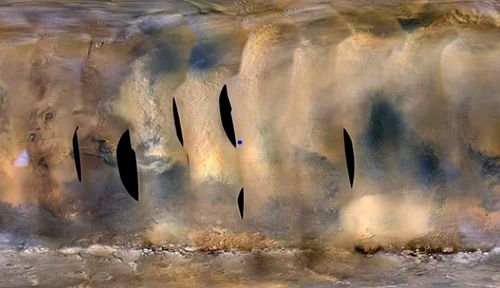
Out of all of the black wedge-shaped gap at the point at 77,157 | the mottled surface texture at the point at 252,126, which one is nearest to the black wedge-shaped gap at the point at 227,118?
the mottled surface texture at the point at 252,126

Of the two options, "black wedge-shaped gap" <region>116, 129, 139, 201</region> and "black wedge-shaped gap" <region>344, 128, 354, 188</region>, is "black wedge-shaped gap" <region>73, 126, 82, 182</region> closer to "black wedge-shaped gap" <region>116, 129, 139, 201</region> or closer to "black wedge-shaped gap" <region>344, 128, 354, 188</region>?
"black wedge-shaped gap" <region>116, 129, 139, 201</region>

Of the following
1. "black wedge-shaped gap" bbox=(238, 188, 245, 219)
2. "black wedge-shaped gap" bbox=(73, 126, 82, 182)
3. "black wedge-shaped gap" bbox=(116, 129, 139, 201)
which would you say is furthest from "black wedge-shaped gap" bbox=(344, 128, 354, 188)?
"black wedge-shaped gap" bbox=(73, 126, 82, 182)

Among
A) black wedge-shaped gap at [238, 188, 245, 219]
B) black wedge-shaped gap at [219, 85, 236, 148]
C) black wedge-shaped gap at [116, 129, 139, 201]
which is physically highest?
black wedge-shaped gap at [219, 85, 236, 148]

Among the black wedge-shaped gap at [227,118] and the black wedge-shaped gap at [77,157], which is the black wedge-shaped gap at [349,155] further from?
the black wedge-shaped gap at [77,157]

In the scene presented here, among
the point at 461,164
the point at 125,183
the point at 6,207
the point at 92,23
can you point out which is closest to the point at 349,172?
the point at 461,164

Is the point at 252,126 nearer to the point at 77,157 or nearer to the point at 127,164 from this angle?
the point at 127,164

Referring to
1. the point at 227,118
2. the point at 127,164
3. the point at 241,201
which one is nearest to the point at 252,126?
the point at 227,118
